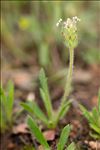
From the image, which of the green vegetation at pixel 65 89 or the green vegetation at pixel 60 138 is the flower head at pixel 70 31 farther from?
the green vegetation at pixel 60 138

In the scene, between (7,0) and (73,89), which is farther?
(7,0)

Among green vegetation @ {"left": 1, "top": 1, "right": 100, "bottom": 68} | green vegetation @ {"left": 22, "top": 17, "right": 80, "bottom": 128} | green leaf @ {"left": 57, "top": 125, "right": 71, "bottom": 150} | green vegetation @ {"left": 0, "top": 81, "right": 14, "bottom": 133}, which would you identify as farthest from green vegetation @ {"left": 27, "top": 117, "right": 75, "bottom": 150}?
green vegetation @ {"left": 1, "top": 1, "right": 100, "bottom": 68}

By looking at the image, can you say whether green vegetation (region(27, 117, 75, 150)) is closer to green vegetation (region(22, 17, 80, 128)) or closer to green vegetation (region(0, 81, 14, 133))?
green vegetation (region(22, 17, 80, 128))

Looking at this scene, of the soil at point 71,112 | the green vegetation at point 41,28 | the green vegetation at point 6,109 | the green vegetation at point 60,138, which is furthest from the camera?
the green vegetation at point 41,28

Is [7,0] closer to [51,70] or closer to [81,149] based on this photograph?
[51,70]

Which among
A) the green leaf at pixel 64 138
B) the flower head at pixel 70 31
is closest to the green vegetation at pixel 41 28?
the flower head at pixel 70 31

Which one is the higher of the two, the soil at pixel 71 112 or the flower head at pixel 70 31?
the flower head at pixel 70 31

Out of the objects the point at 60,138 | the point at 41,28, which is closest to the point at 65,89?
the point at 60,138

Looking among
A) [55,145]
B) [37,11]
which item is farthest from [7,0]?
[55,145]
